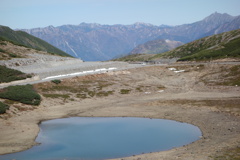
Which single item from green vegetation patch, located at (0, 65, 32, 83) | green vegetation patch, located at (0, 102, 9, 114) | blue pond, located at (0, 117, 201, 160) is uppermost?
green vegetation patch, located at (0, 65, 32, 83)

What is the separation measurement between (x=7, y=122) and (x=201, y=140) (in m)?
32.9

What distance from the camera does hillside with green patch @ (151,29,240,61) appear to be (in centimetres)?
13912

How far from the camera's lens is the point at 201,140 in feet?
155

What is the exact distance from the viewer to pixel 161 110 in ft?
227

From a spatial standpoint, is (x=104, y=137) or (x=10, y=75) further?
(x=10, y=75)

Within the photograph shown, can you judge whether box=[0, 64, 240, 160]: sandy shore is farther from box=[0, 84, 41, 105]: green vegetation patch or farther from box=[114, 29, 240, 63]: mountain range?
box=[114, 29, 240, 63]: mountain range

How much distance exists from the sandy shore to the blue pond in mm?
2180

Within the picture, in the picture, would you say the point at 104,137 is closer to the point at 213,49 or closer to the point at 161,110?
the point at 161,110

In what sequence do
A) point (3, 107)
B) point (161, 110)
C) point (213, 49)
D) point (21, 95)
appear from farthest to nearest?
point (213, 49), point (21, 95), point (161, 110), point (3, 107)

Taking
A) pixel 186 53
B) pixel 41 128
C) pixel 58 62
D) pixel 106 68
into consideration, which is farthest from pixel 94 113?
pixel 186 53

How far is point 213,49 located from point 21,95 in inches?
4067

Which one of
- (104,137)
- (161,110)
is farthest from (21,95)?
(161,110)

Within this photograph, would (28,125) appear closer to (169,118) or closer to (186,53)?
(169,118)

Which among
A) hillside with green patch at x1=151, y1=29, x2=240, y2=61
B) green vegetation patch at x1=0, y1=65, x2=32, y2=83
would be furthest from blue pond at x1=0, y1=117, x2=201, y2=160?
hillside with green patch at x1=151, y1=29, x2=240, y2=61
